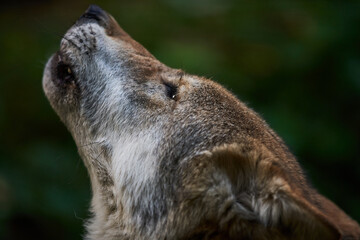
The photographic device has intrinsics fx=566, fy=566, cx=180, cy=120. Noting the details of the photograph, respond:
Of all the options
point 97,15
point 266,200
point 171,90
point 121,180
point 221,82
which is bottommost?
point 266,200

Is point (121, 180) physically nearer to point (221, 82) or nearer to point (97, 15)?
point (97, 15)

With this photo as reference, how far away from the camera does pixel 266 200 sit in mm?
2275

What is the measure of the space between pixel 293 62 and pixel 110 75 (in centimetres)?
313

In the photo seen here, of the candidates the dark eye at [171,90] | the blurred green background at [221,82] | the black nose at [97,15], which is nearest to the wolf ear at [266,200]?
the dark eye at [171,90]

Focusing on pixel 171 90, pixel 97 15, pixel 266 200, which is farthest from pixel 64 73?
pixel 266 200

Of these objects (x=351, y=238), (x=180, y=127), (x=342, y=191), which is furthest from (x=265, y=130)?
(x=342, y=191)

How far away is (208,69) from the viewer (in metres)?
5.46

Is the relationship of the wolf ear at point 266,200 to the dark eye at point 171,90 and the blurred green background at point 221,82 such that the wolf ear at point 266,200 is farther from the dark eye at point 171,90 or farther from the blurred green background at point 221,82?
the blurred green background at point 221,82

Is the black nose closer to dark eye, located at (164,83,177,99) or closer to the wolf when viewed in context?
the wolf

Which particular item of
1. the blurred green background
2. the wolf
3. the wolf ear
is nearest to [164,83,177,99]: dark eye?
the wolf

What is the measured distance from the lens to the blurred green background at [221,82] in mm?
4762

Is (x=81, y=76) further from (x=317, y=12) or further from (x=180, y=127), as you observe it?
(x=317, y=12)

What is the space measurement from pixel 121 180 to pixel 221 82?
9.26ft

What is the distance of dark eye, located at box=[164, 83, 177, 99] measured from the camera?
2.87 metres
